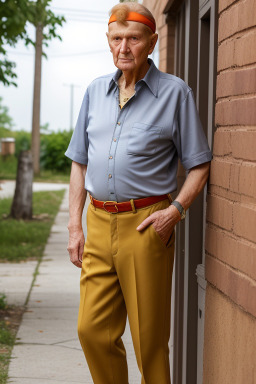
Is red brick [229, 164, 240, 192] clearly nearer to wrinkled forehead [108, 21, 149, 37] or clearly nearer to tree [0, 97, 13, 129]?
wrinkled forehead [108, 21, 149, 37]

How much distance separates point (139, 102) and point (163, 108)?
0.41ft

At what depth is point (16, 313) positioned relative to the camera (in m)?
8.02

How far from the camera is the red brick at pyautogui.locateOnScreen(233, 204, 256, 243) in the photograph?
9.45ft

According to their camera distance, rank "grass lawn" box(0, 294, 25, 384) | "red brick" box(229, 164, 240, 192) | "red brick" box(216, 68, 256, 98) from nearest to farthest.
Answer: "red brick" box(216, 68, 256, 98), "red brick" box(229, 164, 240, 192), "grass lawn" box(0, 294, 25, 384)

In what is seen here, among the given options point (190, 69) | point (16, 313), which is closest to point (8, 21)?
point (16, 313)

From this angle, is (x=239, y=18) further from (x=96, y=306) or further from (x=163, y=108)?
(x=96, y=306)

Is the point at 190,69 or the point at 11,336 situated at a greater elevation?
the point at 190,69

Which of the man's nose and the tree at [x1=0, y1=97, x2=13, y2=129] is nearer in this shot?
the man's nose

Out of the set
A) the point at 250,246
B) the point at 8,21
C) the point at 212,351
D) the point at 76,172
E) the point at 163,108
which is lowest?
the point at 212,351

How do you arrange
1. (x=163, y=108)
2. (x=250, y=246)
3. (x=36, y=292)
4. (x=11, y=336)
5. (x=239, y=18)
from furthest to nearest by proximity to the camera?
(x=36, y=292), (x=11, y=336), (x=163, y=108), (x=239, y=18), (x=250, y=246)

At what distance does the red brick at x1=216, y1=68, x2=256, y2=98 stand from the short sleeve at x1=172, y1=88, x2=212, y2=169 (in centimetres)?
16

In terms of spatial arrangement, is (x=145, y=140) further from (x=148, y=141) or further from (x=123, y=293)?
(x=123, y=293)

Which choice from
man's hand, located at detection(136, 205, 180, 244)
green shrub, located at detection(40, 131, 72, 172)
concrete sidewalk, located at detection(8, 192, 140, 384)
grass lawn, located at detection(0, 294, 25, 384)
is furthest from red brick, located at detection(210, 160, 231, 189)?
green shrub, located at detection(40, 131, 72, 172)

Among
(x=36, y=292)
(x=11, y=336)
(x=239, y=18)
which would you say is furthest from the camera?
(x=36, y=292)
